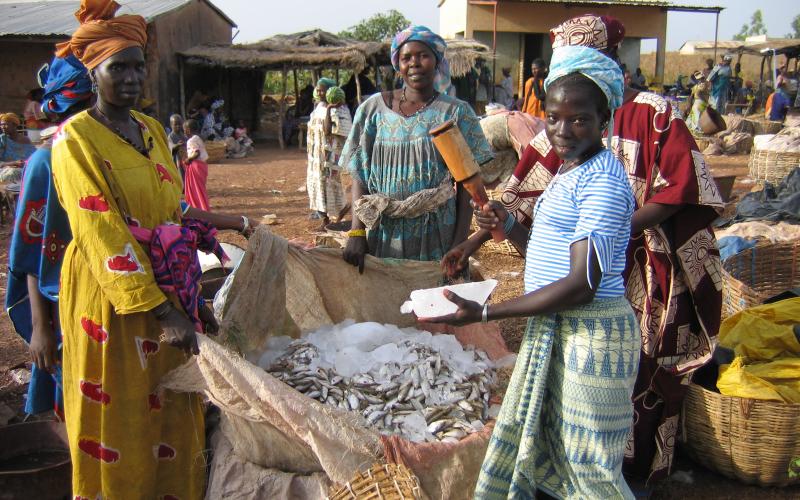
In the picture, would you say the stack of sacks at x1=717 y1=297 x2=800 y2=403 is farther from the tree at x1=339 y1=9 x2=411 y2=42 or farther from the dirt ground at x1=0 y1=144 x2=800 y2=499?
the tree at x1=339 y1=9 x2=411 y2=42

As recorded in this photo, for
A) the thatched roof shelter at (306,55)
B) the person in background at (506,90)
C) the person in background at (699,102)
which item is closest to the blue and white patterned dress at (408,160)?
the thatched roof shelter at (306,55)

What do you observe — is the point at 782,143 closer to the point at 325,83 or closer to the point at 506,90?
the point at 325,83

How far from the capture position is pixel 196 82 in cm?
1797

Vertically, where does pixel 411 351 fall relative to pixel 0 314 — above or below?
above

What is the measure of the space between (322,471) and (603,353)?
1.11 metres

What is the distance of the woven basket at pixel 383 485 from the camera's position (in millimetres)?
1972

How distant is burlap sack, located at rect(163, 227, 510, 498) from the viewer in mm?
2057

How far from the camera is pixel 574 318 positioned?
5.90ft

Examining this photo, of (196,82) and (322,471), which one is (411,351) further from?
(196,82)

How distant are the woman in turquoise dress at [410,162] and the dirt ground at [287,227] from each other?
1.75 ft

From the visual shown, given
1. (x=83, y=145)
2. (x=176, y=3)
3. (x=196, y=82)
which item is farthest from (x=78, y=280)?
(x=196, y=82)

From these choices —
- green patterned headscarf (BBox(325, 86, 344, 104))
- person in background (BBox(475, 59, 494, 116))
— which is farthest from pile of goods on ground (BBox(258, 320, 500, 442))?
person in background (BBox(475, 59, 494, 116))

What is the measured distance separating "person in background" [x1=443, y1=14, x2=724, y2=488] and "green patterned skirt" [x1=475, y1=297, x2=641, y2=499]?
25.1 inches

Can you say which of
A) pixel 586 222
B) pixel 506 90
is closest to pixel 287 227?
pixel 586 222
